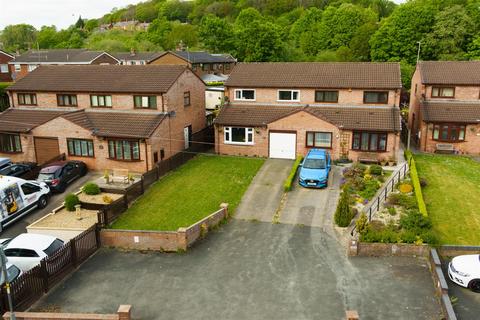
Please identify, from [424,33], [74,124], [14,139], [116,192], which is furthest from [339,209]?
[424,33]

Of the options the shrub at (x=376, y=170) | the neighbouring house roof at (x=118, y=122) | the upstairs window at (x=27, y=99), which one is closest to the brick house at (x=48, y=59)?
the upstairs window at (x=27, y=99)

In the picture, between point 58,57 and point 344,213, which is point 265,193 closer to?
point 344,213

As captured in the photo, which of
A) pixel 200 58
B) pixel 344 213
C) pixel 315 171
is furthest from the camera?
pixel 200 58

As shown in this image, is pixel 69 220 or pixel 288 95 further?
pixel 288 95

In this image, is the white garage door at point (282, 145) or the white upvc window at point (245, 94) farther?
the white upvc window at point (245, 94)

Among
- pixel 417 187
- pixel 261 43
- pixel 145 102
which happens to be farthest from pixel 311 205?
pixel 261 43

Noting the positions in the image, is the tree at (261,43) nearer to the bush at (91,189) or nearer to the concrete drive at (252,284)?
the bush at (91,189)

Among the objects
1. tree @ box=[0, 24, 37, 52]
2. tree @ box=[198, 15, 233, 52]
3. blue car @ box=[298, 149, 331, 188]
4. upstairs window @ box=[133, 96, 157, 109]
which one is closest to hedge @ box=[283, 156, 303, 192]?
blue car @ box=[298, 149, 331, 188]
